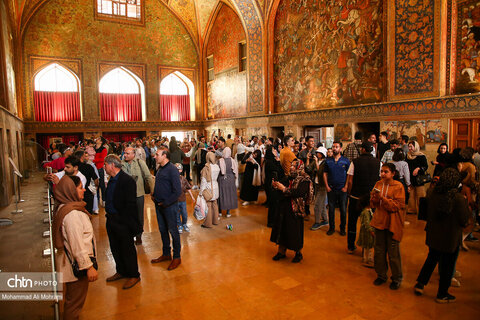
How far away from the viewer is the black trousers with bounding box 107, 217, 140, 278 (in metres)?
3.54

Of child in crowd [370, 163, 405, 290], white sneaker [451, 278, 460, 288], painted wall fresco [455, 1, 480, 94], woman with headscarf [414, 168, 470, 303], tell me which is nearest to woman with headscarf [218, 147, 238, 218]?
child in crowd [370, 163, 405, 290]

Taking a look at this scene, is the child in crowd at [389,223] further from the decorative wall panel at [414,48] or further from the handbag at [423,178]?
the decorative wall panel at [414,48]

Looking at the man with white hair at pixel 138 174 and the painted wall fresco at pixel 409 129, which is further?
the painted wall fresco at pixel 409 129

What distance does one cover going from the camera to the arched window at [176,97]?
20578mm

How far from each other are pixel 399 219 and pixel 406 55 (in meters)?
7.02

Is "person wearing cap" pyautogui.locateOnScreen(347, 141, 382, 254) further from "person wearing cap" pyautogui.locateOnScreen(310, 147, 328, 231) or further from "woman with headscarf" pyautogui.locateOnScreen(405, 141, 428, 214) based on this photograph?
"woman with headscarf" pyautogui.locateOnScreen(405, 141, 428, 214)

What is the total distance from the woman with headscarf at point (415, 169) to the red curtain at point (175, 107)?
668 inches

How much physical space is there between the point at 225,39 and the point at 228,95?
3.43 m

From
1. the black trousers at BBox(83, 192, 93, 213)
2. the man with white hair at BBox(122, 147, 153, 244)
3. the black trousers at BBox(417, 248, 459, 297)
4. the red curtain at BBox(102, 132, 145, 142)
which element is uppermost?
the red curtain at BBox(102, 132, 145, 142)

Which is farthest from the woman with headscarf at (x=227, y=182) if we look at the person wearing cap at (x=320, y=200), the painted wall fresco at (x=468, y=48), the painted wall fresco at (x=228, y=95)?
the painted wall fresco at (x=228, y=95)

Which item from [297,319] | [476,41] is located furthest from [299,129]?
[297,319]

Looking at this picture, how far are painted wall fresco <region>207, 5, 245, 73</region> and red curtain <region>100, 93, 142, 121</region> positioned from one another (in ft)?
19.5

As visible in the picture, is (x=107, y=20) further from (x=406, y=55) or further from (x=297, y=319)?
(x=297, y=319)

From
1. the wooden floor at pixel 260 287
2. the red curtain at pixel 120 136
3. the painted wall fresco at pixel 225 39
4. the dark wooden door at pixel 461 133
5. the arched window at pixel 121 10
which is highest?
the arched window at pixel 121 10
